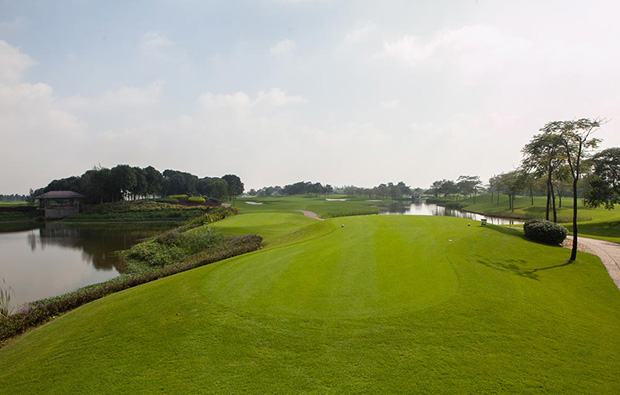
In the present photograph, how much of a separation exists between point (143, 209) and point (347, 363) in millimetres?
59056

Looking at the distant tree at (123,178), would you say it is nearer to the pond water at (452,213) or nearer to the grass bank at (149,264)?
the grass bank at (149,264)

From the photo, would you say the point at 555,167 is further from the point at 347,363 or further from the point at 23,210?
the point at 23,210

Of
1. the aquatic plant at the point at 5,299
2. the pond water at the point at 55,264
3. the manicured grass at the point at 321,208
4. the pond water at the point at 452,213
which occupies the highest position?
the manicured grass at the point at 321,208

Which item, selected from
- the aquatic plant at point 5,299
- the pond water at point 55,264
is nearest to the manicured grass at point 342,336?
the aquatic plant at point 5,299

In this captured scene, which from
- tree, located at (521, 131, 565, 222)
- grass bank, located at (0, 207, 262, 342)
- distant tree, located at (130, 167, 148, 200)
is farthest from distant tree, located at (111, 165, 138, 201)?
tree, located at (521, 131, 565, 222)

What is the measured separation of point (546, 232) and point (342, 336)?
14.9 m

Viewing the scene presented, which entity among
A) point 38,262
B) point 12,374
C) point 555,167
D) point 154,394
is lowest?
point 38,262

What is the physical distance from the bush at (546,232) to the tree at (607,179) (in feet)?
55.4

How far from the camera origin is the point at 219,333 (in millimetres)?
5551

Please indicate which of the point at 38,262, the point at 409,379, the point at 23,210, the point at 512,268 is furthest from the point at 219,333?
the point at 23,210

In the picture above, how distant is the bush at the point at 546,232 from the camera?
46.8ft

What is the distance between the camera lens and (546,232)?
14.5 meters

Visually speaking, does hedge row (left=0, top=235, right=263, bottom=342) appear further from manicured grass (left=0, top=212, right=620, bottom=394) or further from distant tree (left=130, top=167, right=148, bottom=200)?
distant tree (left=130, top=167, right=148, bottom=200)

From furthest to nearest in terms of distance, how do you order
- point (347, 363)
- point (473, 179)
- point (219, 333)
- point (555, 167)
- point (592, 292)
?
1. point (473, 179)
2. point (555, 167)
3. point (592, 292)
4. point (219, 333)
5. point (347, 363)
